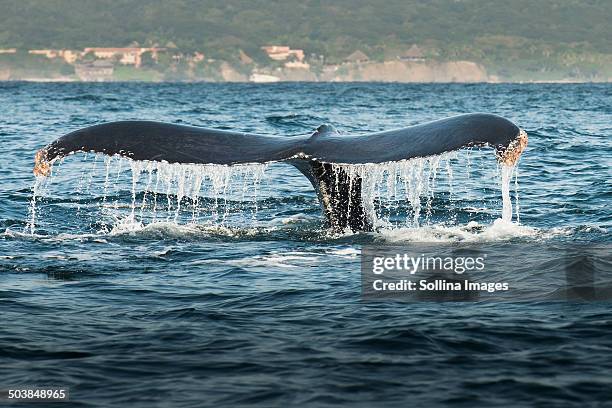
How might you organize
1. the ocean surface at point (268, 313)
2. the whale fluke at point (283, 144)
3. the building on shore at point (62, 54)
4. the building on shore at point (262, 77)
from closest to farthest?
the ocean surface at point (268, 313) < the whale fluke at point (283, 144) < the building on shore at point (62, 54) < the building on shore at point (262, 77)

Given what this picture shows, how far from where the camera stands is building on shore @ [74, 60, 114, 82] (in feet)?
581

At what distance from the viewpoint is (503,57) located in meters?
198

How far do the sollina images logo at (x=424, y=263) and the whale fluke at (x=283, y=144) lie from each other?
0.78 m

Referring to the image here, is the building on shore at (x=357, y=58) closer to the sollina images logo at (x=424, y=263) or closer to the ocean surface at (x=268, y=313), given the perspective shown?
the ocean surface at (x=268, y=313)

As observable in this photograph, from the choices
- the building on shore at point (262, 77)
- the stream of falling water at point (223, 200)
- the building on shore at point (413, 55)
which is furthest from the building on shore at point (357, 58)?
the stream of falling water at point (223, 200)

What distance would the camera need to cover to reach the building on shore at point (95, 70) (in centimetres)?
17712

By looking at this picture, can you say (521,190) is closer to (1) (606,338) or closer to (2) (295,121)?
(1) (606,338)

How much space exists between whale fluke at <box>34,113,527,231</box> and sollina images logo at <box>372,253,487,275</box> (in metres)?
0.78

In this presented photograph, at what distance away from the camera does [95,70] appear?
17875cm

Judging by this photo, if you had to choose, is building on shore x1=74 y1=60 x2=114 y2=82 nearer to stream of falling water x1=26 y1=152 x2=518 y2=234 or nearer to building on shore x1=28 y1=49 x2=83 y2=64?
building on shore x1=28 y1=49 x2=83 y2=64

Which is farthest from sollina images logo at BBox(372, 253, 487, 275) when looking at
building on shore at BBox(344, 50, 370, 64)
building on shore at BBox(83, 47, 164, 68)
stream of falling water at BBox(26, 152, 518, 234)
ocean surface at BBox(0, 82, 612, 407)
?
building on shore at BBox(344, 50, 370, 64)

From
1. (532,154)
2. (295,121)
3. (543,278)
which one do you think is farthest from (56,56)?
(543,278)

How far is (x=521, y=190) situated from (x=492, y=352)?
30.5 ft

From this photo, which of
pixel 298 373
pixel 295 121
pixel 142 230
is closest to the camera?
pixel 298 373
